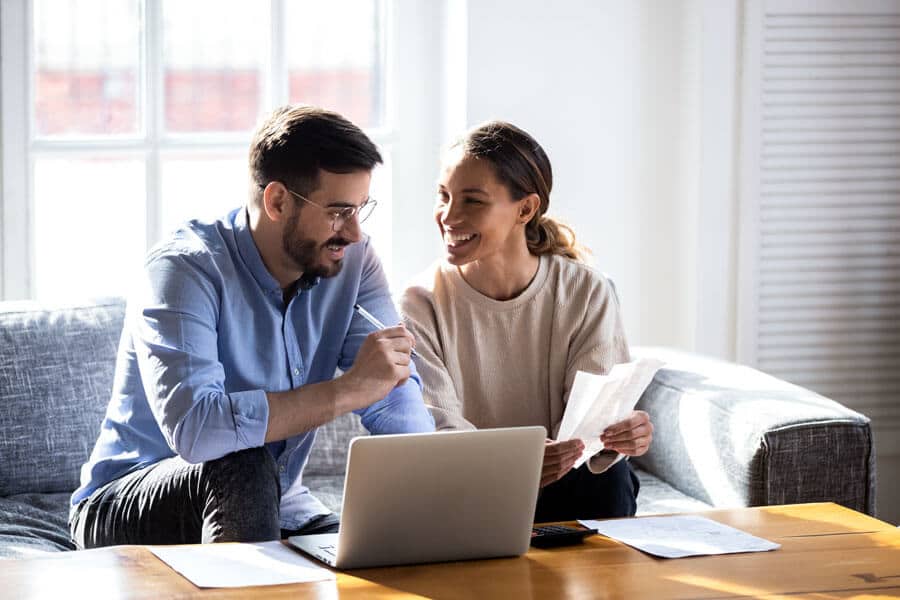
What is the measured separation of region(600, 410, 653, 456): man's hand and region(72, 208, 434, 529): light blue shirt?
12.1 inches

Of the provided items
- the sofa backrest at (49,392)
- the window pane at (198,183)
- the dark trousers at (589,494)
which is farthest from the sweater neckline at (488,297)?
the window pane at (198,183)

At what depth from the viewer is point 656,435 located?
276 centimetres

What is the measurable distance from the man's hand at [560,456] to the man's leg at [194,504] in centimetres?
47

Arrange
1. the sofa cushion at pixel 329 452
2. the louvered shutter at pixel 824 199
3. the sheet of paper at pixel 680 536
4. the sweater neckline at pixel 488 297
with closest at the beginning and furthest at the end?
the sheet of paper at pixel 680 536 → the sweater neckline at pixel 488 297 → the sofa cushion at pixel 329 452 → the louvered shutter at pixel 824 199

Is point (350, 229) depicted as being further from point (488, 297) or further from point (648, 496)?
point (648, 496)

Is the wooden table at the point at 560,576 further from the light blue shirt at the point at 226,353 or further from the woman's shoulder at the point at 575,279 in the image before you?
the woman's shoulder at the point at 575,279

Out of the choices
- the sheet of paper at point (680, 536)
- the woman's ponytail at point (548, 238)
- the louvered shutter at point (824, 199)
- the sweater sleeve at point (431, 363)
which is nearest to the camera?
the sheet of paper at point (680, 536)

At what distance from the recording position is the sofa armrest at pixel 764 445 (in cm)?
236

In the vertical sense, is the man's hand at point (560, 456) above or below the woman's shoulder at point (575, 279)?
below

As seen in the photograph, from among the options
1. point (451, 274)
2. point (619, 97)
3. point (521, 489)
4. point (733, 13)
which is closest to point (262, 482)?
point (521, 489)

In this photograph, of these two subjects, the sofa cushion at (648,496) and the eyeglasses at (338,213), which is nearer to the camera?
the eyeglasses at (338,213)

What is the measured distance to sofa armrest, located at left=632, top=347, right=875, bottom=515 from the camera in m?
2.36

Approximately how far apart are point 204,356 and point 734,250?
182 cm

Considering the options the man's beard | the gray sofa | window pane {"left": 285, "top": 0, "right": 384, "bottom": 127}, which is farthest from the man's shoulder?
window pane {"left": 285, "top": 0, "right": 384, "bottom": 127}
